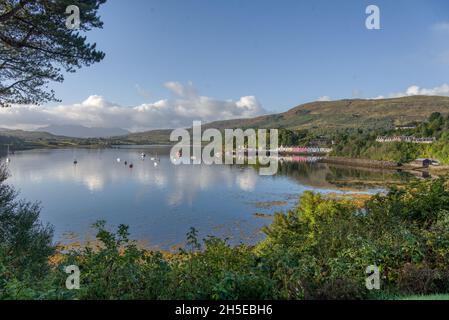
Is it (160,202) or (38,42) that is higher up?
(38,42)

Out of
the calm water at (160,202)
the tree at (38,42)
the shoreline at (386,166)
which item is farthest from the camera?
the shoreline at (386,166)

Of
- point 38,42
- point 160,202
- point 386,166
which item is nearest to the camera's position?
point 38,42

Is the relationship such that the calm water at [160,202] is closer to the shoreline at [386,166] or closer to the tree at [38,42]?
the tree at [38,42]

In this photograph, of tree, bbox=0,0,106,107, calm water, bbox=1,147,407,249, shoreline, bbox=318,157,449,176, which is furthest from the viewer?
shoreline, bbox=318,157,449,176

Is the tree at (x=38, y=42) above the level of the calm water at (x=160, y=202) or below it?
above

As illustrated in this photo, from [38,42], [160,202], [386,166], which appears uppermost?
[38,42]

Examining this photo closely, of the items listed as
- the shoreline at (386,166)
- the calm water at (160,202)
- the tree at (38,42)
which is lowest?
the calm water at (160,202)

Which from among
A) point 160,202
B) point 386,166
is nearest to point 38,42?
point 160,202

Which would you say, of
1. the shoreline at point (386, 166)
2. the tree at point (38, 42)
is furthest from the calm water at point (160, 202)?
the shoreline at point (386, 166)

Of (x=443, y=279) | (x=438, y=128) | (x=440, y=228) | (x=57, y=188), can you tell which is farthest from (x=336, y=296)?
(x=438, y=128)

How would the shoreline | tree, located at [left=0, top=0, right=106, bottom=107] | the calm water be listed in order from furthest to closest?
1. the shoreline
2. the calm water
3. tree, located at [left=0, top=0, right=106, bottom=107]

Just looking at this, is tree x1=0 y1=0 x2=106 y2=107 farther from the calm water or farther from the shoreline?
the shoreline

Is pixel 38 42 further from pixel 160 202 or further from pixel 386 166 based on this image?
pixel 386 166

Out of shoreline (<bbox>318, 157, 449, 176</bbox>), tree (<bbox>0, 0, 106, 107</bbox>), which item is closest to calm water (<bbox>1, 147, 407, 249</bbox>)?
tree (<bbox>0, 0, 106, 107</bbox>)
